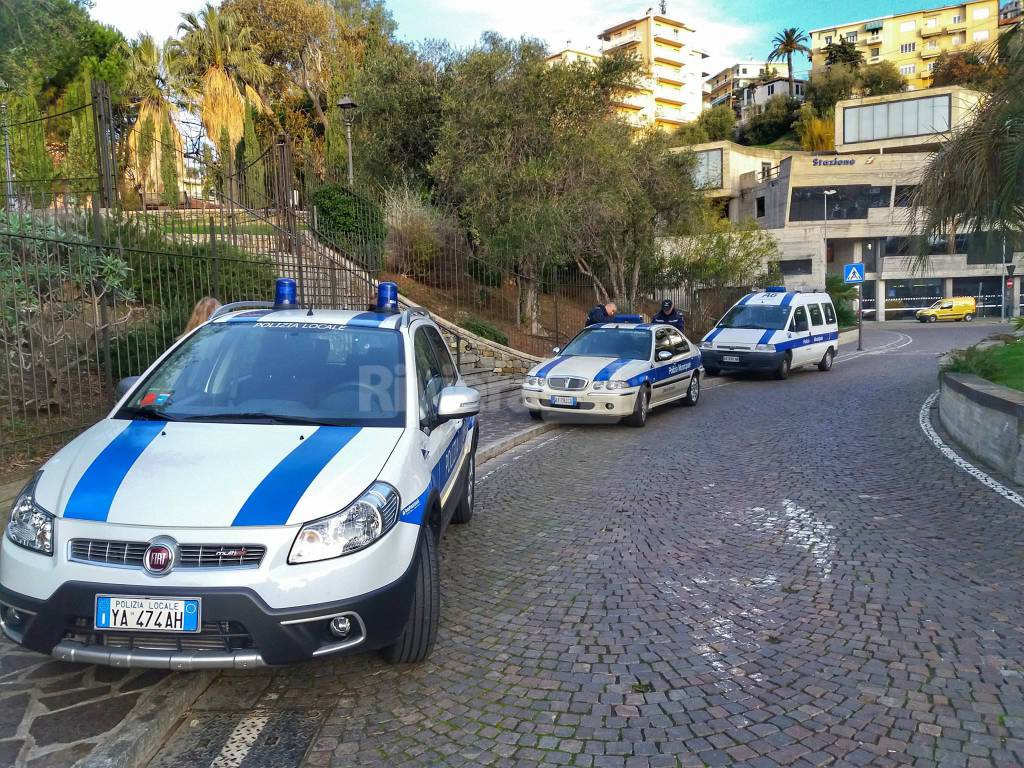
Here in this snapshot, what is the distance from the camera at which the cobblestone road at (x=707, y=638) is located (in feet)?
10.5

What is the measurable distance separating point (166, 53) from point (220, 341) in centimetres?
3234

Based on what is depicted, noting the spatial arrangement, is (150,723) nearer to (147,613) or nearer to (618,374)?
(147,613)

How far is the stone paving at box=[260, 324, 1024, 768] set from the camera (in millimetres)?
3191

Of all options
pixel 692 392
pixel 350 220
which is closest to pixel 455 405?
pixel 692 392

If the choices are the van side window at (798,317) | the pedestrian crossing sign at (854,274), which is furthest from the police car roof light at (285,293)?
the pedestrian crossing sign at (854,274)

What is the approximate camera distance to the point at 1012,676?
368 cm

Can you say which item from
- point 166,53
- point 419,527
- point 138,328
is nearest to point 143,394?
point 419,527

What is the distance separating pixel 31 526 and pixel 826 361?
18.8 metres

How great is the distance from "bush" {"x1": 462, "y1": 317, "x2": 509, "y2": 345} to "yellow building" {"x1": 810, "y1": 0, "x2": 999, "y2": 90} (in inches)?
3557

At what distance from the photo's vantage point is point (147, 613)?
3.05m

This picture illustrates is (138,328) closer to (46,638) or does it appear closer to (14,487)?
(14,487)

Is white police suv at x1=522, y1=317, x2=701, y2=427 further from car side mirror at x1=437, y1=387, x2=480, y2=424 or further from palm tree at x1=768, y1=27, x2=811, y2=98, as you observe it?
palm tree at x1=768, y1=27, x2=811, y2=98

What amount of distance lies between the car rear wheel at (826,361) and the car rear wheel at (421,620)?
17.2 m

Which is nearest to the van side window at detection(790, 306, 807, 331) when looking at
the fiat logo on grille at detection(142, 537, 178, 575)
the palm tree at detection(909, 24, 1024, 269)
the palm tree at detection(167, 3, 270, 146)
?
the palm tree at detection(909, 24, 1024, 269)
